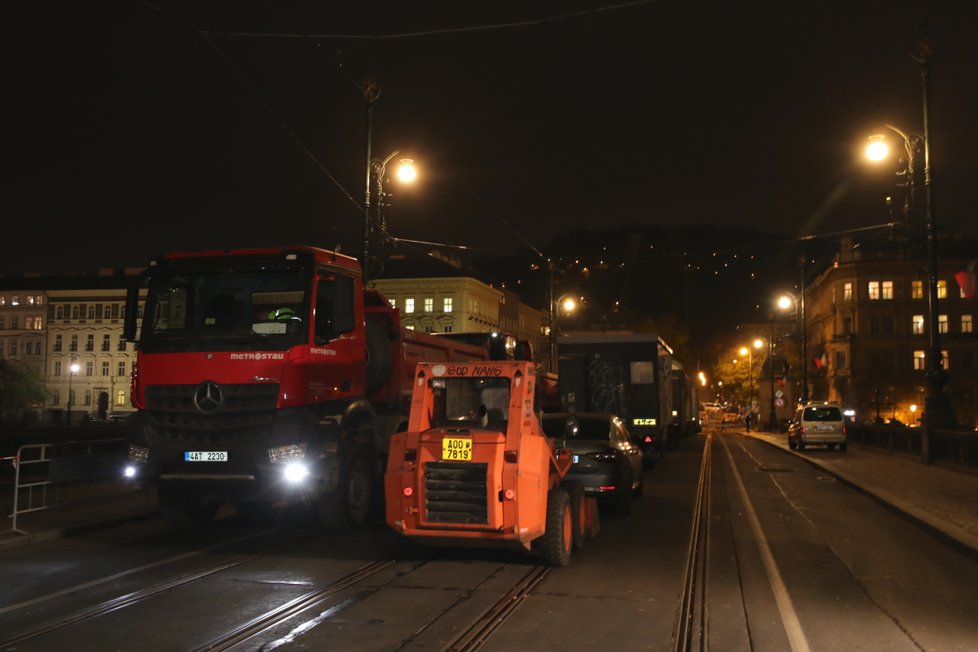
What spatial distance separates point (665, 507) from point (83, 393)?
8426 cm

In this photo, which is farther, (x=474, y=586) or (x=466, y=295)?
(x=466, y=295)

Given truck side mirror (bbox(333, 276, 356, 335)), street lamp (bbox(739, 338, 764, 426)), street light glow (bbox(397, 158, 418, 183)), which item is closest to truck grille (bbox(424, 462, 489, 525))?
truck side mirror (bbox(333, 276, 356, 335))

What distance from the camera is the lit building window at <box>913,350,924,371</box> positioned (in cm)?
8350

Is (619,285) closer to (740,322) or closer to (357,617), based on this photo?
(740,322)

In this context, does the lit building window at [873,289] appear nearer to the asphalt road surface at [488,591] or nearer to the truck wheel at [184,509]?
the asphalt road surface at [488,591]

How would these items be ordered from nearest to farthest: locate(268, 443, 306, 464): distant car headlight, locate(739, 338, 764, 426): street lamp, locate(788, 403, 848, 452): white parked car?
1. locate(268, 443, 306, 464): distant car headlight
2. locate(788, 403, 848, 452): white parked car
3. locate(739, 338, 764, 426): street lamp

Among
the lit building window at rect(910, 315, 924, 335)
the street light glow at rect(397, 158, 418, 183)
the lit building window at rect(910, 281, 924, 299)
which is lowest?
the street light glow at rect(397, 158, 418, 183)

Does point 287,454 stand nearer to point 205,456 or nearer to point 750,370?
point 205,456

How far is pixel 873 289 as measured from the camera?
280 ft

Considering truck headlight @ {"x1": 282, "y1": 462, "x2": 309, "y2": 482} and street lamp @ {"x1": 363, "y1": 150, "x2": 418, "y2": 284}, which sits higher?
street lamp @ {"x1": 363, "y1": 150, "x2": 418, "y2": 284}

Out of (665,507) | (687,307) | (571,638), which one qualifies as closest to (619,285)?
(687,307)

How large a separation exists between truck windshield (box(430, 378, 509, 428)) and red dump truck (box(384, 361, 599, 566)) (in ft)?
0.05

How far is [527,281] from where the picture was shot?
83375mm

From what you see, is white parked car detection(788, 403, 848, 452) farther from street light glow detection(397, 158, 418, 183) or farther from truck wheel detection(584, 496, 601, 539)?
truck wheel detection(584, 496, 601, 539)
